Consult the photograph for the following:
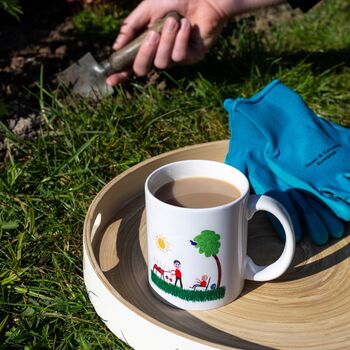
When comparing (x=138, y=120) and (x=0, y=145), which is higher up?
(x=0, y=145)

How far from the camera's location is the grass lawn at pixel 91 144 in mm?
1395

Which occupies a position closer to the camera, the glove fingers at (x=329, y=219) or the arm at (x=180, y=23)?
the glove fingers at (x=329, y=219)

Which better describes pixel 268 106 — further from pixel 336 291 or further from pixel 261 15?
pixel 261 15

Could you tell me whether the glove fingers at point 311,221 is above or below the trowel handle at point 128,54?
below

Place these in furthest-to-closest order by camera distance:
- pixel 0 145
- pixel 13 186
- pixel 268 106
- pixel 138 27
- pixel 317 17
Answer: pixel 317 17
pixel 138 27
pixel 0 145
pixel 13 186
pixel 268 106

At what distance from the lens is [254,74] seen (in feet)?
7.89

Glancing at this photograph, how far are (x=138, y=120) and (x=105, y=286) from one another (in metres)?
Result: 1.02

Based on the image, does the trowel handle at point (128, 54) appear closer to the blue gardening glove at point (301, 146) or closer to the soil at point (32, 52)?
the soil at point (32, 52)

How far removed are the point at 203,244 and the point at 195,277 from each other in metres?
0.07

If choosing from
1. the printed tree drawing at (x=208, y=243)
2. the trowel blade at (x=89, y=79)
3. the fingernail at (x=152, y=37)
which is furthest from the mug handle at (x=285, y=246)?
the trowel blade at (x=89, y=79)

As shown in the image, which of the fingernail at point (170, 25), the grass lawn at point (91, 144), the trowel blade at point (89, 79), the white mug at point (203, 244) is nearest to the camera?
the white mug at point (203, 244)

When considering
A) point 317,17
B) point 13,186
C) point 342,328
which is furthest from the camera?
point 317,17

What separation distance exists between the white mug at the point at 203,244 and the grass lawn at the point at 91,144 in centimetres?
23

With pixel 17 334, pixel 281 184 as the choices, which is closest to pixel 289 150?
pixel 281 184
